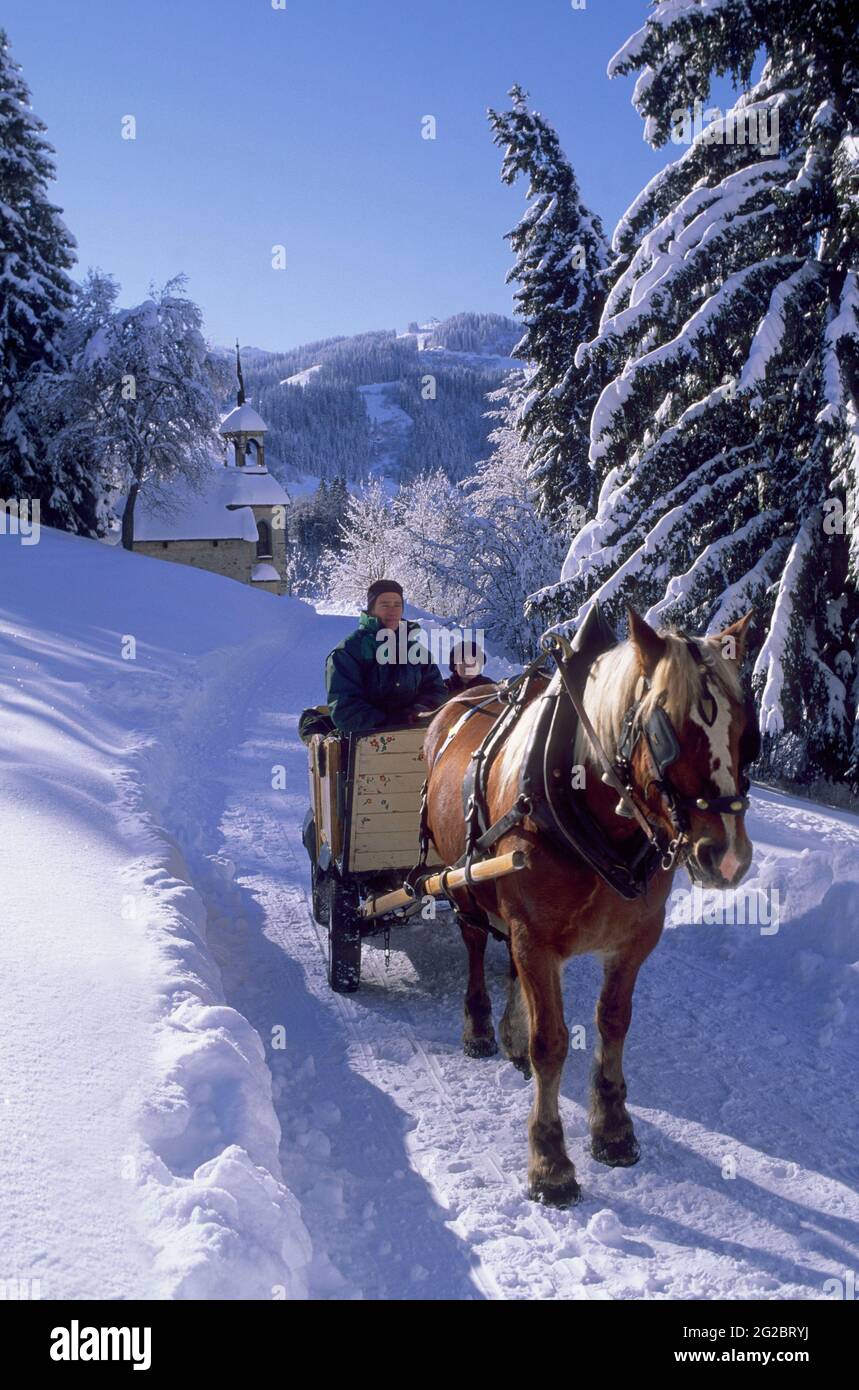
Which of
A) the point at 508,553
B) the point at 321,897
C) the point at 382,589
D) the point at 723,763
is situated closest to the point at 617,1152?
the point at 723,763

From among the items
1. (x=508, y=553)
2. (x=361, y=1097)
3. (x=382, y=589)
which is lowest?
(x=361, y=1097)

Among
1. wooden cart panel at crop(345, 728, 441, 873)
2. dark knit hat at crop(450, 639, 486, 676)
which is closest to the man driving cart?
wooden cart panel at crop(345, 728, 441, 873)

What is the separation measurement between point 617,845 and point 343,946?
8.77 ft

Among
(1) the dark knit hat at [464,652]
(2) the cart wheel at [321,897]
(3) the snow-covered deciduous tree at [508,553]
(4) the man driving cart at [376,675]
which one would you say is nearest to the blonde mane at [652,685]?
(4) the man driving cart at [376,675]

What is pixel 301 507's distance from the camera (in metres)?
106

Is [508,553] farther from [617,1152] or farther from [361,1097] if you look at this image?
[617,1152]

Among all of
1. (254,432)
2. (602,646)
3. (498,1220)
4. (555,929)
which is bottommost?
(498,1220)

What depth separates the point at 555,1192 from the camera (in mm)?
3820

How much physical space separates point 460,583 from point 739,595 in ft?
68.7

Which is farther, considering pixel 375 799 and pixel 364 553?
pixel 364 553

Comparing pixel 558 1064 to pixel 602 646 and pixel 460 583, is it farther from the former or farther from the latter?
pixel 460 583

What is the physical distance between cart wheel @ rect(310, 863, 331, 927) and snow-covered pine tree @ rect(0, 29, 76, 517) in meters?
28.7

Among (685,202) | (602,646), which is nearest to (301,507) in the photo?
(685,202)

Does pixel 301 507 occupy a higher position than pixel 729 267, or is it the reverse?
→ pixel 301 507
